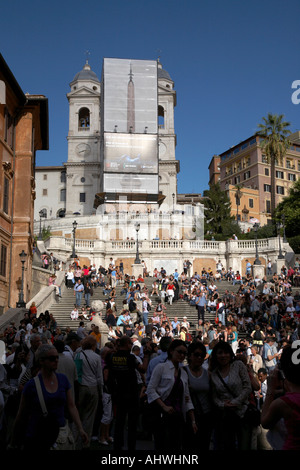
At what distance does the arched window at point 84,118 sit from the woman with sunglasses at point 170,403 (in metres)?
82.0

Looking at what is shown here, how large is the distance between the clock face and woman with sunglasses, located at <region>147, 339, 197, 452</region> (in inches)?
3097

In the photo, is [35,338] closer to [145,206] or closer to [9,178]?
[9,178]

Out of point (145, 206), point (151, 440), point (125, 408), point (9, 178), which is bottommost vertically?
point (151, 440)

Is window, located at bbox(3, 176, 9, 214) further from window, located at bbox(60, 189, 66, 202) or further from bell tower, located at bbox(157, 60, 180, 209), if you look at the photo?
window, located at bbox(60, 189, 66, 202)

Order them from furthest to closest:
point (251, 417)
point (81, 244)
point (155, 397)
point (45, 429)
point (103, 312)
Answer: point (81, 244), point (103, 312), point (251, 417), point (155, 397), point (45, 429)

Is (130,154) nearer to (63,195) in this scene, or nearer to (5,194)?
(63,195)

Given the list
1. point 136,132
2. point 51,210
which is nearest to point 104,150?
point 136,132

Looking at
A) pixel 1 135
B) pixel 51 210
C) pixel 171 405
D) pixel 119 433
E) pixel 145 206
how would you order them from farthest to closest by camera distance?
pixel 51 210
pixel 145 206
pixel 1 135
pixel 119 433
pixel 171 405

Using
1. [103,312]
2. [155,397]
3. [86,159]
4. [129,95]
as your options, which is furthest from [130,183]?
[155,397]

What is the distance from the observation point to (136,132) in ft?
229

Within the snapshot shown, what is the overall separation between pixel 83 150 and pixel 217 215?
26169 millimetres

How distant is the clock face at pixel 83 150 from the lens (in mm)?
83625

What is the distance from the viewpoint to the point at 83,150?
83750 mm

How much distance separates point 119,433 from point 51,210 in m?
80.8
